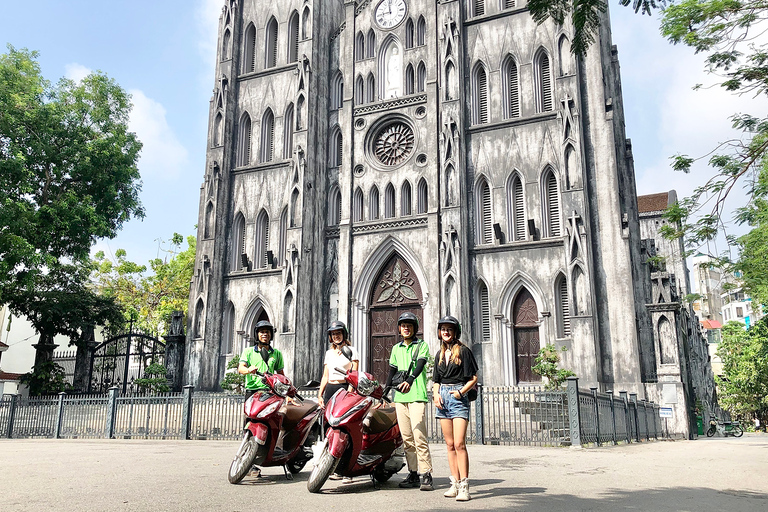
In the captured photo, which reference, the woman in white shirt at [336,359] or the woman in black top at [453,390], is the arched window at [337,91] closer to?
the woman in white shirt at [336,359]

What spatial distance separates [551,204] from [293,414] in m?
16.9

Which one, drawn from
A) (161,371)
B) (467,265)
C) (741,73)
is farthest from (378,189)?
(741,73)

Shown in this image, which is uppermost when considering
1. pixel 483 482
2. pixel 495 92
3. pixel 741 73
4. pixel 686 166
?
pixel 495 92

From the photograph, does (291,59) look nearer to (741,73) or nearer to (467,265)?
(467,265)

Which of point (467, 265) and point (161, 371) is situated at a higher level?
point (467, 265)

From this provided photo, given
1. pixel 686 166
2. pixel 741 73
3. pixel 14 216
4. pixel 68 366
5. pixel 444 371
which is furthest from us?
pixel 68 366

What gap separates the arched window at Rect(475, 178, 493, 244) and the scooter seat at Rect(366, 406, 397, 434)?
1637 centimetres

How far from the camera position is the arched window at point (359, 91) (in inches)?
1028

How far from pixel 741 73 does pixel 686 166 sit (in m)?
1.58

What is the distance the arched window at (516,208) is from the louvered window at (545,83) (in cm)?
277

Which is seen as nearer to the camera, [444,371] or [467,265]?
[444,371]

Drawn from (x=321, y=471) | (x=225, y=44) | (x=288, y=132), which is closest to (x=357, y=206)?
(x=288, y=132)

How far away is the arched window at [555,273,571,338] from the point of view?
68.2 ft

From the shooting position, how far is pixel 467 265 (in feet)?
73.0
